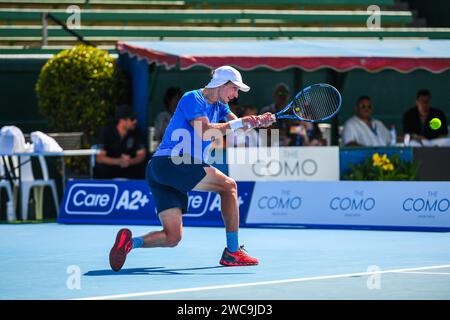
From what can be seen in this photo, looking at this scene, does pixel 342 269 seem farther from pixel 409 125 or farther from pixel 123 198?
pixel 409 125

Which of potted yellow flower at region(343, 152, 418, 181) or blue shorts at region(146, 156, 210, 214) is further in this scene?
potted yellow flower at region(343, 152, 418, 181)

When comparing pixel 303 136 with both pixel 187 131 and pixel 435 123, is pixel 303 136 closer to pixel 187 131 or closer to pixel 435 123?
pixel 435 123

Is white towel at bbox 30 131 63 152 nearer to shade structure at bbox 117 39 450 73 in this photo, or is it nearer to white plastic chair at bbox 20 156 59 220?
Result: white plastic chair at bbox 20 156 59 220

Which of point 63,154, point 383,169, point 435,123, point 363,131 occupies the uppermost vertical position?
point 435,123

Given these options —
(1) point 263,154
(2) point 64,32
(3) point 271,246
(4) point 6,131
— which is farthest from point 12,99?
(3) point 271,246

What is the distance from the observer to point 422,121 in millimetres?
17812

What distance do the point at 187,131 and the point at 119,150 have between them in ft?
23.1

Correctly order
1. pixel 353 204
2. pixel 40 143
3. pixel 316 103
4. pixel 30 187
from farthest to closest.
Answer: pixel 30 187, pixel 40 143, pixel 353 204, pixel 316 103

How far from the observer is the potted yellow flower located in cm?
1599

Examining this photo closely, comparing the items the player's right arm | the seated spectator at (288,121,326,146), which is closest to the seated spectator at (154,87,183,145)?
the seated spectator at (288,121,326,146)

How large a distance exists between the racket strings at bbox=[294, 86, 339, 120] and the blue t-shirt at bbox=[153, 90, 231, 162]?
956 millimetres

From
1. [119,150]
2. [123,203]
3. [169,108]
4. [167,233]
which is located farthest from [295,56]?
[167,233]

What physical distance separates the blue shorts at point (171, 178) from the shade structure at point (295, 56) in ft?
20.4

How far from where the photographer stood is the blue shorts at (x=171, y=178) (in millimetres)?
9984
